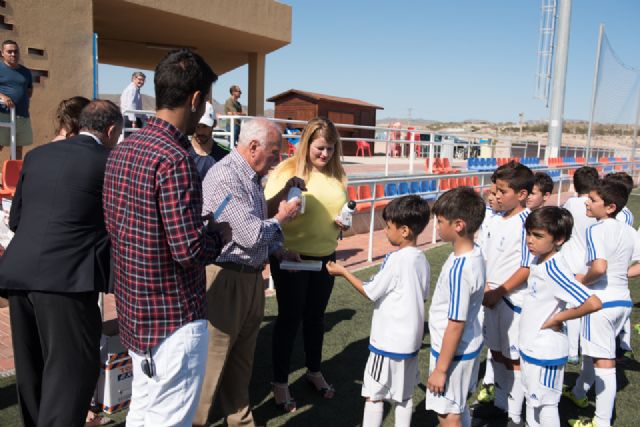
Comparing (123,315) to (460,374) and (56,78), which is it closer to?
(460,374)

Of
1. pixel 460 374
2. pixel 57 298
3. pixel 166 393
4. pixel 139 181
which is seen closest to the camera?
pixel 139 181

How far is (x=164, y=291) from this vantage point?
1.76 metres

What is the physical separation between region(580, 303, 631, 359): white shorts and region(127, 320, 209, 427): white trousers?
244 cm

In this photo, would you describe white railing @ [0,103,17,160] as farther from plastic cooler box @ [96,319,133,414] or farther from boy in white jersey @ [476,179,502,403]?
boy in white jersey @ [476,179,502,403]

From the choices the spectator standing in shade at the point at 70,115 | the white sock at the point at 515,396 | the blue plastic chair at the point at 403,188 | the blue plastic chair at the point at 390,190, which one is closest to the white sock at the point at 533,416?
the white sock at the point at 515,396

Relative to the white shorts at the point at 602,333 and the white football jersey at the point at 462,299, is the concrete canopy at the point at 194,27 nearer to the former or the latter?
the white football jersey at the point at 462,299

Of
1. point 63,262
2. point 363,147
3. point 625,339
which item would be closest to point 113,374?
point 63,262

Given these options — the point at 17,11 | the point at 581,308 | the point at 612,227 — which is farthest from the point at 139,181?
the point at 17,11

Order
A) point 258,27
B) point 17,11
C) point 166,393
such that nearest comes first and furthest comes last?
1. point 166,393
2. point 17,11
3. point 258,27

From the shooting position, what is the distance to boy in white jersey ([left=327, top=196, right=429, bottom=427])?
2.43 metres

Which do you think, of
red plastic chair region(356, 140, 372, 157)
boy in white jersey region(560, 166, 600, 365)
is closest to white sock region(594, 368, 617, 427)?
boy in white jersey region(560, 166, 600, 365)

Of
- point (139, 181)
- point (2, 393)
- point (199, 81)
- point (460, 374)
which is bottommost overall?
point (2, 393)

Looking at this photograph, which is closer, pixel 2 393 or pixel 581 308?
pixel 581 308

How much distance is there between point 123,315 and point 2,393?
191 centimetres
